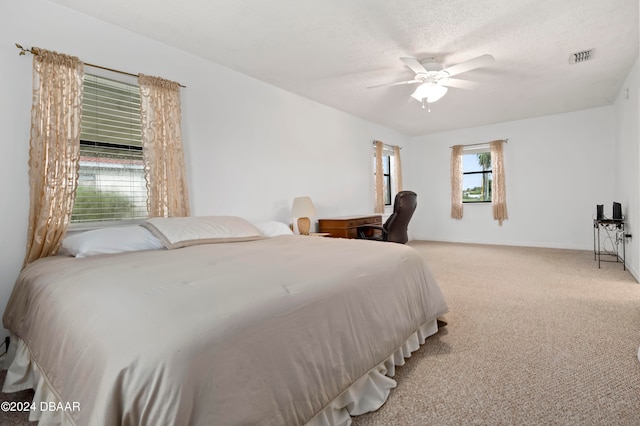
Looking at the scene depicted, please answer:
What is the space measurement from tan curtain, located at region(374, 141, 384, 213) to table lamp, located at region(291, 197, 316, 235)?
259 centimetres

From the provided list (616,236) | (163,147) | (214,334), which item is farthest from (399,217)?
(616,236)

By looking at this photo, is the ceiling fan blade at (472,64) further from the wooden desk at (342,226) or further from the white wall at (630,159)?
the wooden desk at (342,226)

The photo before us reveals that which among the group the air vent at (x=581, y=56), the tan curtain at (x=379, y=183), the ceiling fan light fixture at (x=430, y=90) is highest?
the air vent at (x=581, y=56)

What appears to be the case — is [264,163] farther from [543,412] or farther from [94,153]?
[543,412]

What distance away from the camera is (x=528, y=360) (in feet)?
6.46

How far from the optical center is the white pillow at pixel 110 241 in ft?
7.06

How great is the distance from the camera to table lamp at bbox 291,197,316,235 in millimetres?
4098

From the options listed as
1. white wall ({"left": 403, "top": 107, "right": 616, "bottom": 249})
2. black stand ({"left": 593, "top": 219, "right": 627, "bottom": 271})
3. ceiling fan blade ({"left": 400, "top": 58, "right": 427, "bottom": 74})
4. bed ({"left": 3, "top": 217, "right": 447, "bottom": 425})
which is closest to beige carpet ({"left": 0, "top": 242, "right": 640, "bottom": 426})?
bed ({"left": 3, "top": 217, "right": 447, "bottom": 425})

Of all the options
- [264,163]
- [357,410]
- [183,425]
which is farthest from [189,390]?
[264,163]

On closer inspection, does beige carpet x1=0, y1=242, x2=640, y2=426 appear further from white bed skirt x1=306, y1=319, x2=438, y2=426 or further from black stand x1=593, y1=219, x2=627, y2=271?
black stand x1=593, y1=219, x2=627, y2=271

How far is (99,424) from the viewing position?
2.75ft

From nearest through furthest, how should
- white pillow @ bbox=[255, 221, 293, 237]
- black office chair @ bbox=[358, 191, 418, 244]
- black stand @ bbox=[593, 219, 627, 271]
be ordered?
white pillow @ bbox=[255, 221, 293, 237]
black office chair @ bbox=[358, 191, 418, 244]
black stand @ bbox=[593, 219, 627, 271]

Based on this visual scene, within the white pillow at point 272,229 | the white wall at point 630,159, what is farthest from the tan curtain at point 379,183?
the white wall at point 630,159

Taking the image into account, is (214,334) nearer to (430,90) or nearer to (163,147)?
(163,147)
